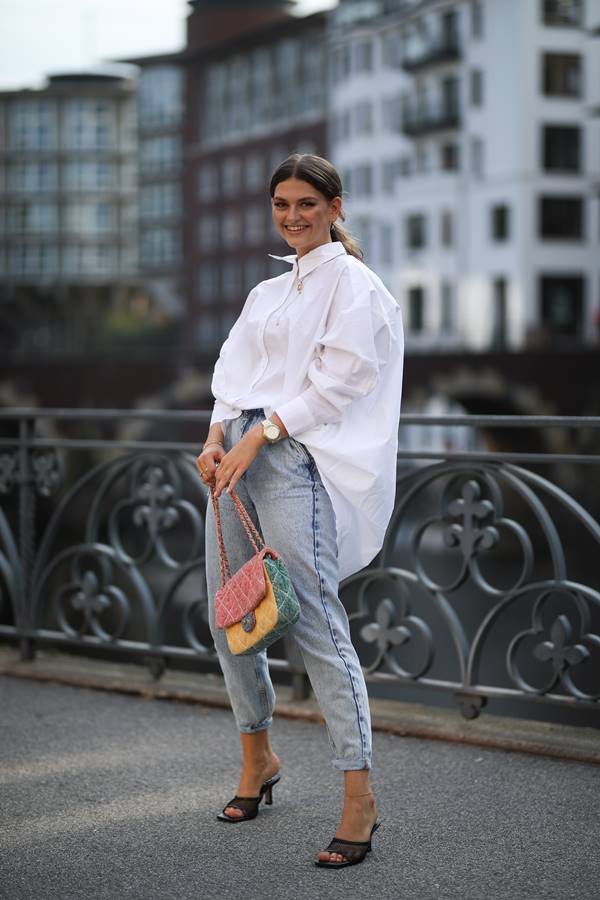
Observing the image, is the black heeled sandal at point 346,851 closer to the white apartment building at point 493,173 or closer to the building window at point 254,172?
the white apartment building at point 493,173

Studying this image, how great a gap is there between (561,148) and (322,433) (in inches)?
1723

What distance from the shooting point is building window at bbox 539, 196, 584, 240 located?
44.8 m

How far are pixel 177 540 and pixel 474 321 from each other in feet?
60.8

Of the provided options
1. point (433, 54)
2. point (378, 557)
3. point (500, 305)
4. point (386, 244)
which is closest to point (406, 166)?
point (386, 244)

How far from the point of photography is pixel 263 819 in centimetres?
347

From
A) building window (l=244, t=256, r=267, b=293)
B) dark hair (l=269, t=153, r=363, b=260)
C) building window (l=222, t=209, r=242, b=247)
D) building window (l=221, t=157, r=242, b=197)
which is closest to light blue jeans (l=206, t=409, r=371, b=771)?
dark hair (l=269, t=153, r=363, b=260)

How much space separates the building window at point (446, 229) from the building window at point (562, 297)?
15.6ft

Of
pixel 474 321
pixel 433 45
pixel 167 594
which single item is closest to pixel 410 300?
pixel 474 321

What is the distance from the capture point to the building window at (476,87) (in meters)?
46.3

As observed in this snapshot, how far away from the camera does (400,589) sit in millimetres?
4703

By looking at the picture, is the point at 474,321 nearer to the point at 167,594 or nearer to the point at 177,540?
the point at 177,540

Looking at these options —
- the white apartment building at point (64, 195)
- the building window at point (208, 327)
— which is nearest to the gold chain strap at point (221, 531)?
the building window at point (208, 327)

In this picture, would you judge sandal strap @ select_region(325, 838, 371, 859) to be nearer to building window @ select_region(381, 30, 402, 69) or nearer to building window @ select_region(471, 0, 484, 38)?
building window @ select_region(471, 0, 484, 38)

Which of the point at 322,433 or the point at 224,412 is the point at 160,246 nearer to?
the point at 224,412
